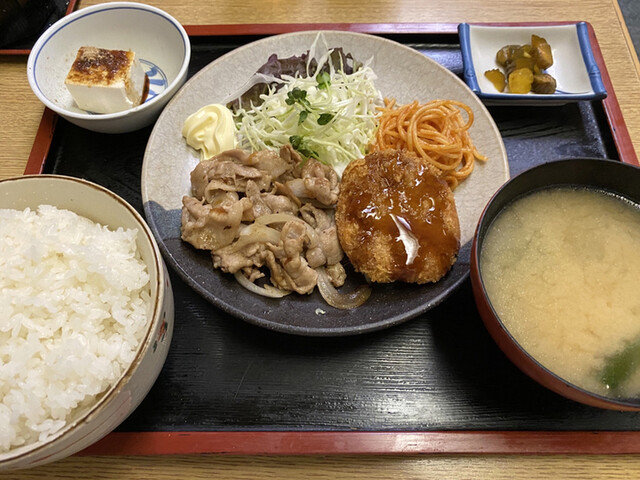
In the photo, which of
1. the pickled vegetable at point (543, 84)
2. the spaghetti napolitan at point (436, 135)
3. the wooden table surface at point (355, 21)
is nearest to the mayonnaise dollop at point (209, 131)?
the spaghetti napolitan at point (436, 135)

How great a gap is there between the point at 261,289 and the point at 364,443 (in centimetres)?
81

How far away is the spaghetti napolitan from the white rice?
5.15 ft

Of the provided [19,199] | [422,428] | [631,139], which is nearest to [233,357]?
[422,428]

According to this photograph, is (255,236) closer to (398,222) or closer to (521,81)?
(398,222)

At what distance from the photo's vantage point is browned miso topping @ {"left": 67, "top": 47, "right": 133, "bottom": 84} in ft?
8.46

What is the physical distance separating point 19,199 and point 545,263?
7.28 ft

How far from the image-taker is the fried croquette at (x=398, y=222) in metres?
2.07

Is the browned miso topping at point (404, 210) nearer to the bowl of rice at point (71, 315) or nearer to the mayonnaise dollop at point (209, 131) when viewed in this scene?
the mayonnaise dollop at point (209, 131)

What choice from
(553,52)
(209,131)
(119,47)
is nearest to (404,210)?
(209,131)

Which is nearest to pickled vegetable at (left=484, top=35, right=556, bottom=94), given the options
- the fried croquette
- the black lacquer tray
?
the fried croquette

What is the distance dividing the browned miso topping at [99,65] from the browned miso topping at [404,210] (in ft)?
5.10

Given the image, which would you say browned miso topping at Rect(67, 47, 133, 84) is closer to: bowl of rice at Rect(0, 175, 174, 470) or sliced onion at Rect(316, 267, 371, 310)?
bowl of rice at Rect(0, 175, 174, 470)

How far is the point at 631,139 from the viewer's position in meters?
2.69

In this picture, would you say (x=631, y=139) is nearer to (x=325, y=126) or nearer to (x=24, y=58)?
(x=325, y=126)
